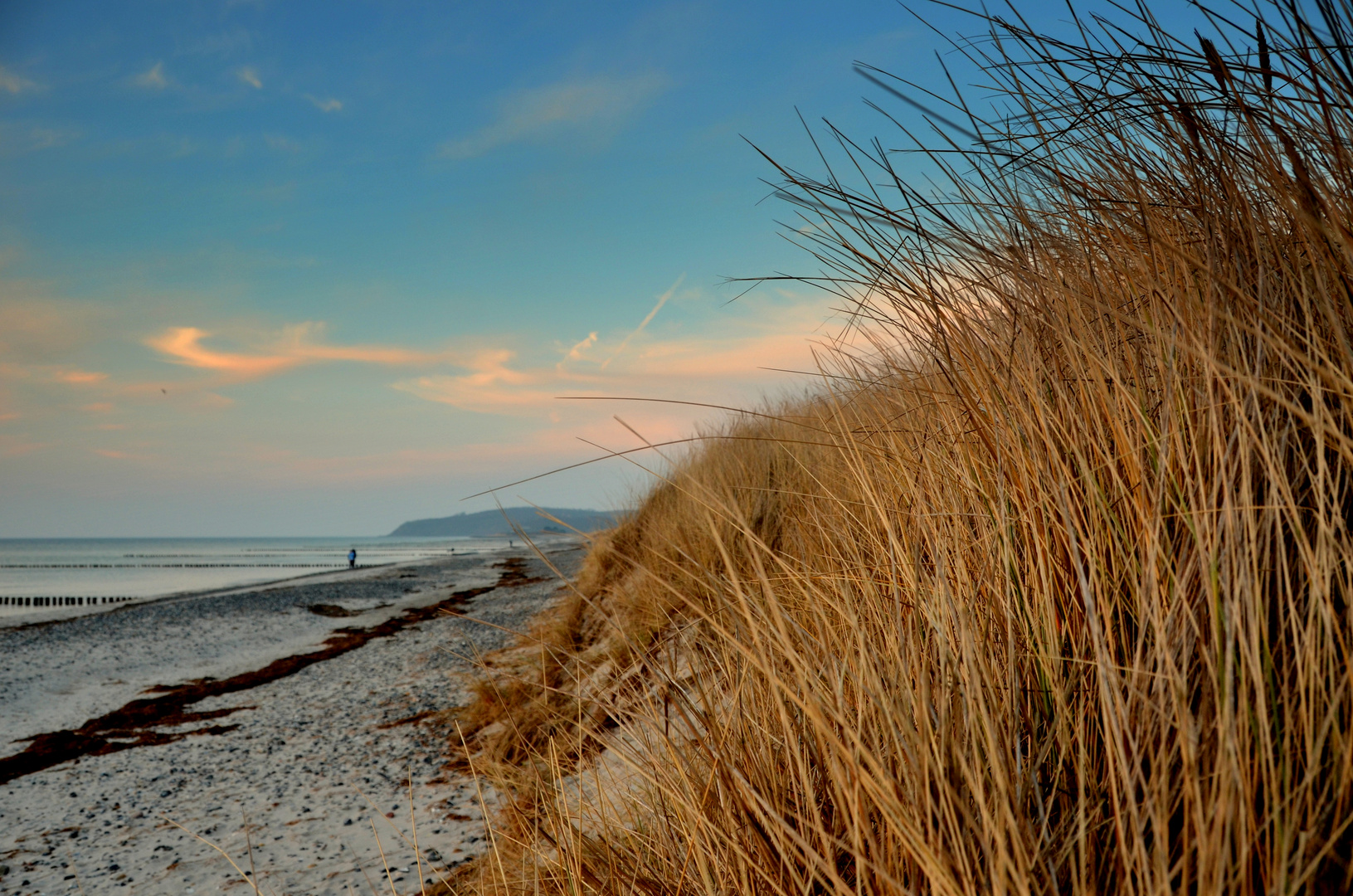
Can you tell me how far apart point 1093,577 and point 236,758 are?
529cm

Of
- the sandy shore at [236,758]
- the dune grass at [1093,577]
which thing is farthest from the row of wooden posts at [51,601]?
the dune grass at [1093,577]

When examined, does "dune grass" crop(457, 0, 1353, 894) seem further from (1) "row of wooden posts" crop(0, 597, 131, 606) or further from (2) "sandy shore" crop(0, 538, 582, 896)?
(1) "row of wooden posts" crop(0, 597, 131, 606)

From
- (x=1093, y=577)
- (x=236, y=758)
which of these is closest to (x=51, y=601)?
(x=236, y=758)

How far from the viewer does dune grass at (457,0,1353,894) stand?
2.29ft

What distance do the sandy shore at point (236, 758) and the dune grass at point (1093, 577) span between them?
100cm

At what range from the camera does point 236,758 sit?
448 centimetres

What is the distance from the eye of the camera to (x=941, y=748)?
79 centimetres

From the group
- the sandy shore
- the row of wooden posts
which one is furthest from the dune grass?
the row of wooden posts

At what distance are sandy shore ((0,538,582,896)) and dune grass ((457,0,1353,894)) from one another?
3.27 feet

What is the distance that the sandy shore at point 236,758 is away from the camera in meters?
3.06

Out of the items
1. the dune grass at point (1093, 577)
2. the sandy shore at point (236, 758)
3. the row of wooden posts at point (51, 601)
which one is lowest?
the row of wooden posts at point (51, 601)

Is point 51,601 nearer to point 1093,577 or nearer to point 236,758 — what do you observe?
point 236,758

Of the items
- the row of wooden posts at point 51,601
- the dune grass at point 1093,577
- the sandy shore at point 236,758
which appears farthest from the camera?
the row of wooden posts at point 51,601

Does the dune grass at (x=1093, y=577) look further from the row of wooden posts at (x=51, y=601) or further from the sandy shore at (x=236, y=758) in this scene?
the row of wooden posts at (x=51, y=601)
